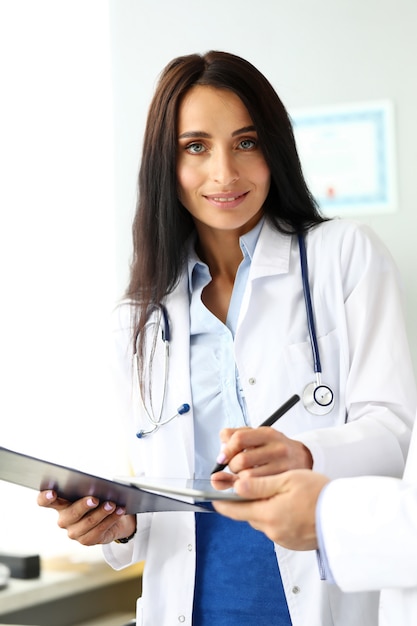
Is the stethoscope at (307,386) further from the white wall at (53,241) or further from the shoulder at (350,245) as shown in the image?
the white wall at (53,241)

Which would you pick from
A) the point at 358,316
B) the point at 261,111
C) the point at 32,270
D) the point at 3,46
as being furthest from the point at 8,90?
the point at 358,316

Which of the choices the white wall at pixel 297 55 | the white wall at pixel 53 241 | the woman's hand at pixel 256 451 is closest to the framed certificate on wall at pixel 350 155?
the white wall at pixel 297 55

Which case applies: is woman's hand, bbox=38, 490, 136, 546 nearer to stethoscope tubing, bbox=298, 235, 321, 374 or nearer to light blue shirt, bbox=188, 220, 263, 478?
light blue shirt, bbox=188, 220, 263, 478

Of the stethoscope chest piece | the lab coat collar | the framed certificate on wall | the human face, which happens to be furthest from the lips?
the framed certificate on wall

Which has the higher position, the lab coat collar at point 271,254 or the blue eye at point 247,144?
the blue eye at point 247,144

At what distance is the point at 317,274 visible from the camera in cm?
163

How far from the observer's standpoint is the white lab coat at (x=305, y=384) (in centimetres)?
145

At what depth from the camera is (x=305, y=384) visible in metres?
1.55

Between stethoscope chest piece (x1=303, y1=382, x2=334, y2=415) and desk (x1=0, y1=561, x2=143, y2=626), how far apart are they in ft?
3.63

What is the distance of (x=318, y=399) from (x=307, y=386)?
3cm

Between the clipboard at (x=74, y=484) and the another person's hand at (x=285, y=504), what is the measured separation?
0.66 ft

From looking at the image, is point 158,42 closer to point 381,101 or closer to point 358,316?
point 381,101

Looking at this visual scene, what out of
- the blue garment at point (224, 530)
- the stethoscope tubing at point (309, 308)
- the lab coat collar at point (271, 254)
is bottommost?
the blue garment at point (224, 530)

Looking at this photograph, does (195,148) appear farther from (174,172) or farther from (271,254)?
(271,254)
